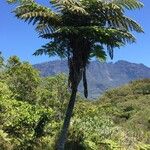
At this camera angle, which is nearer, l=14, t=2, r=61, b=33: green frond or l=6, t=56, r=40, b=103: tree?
l=14, t=2, r=61, b=33: green frond

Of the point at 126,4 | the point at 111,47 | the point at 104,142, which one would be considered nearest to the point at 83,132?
the point at 104,142

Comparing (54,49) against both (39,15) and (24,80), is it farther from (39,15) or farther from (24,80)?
(24,80)

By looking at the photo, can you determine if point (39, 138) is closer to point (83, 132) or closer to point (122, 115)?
point (83, 132)

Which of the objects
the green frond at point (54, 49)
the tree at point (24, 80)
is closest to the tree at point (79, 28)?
the green frond at point (54, 49)

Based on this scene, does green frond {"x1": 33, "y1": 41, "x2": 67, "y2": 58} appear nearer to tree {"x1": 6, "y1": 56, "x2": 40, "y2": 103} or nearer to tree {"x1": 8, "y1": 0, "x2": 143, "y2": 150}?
tree {"x1": 8, "y1": 0, "x2": 143, "y2": 150}

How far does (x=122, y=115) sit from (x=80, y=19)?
50755 mm

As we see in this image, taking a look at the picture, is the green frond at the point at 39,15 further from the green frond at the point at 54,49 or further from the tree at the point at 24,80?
the tree at the point at 24,80

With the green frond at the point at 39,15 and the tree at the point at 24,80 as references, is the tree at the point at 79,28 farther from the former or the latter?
the tree at the point at 24,80

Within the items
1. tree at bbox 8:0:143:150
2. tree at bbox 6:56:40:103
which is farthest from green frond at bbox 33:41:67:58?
tree at bbox 6:56:40:103

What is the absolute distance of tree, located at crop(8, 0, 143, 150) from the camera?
19547 millimetres

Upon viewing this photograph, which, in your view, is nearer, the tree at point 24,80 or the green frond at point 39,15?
the green frond at point 39,15

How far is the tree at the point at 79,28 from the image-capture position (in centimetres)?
1955

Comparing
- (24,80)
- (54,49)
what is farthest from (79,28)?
(24,80)

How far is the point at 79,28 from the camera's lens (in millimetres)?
19438
